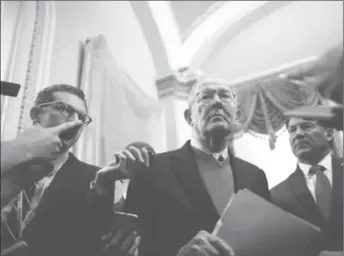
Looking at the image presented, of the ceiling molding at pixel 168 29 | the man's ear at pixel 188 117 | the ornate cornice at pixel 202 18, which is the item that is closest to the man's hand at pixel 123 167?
the man's ear at pixel 188 117

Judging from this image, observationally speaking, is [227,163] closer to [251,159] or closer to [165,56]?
[251,159]

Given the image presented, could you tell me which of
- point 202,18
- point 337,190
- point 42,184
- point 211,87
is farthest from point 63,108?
point 202,18

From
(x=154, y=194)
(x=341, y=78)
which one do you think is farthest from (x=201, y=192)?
(x=341, y=78)

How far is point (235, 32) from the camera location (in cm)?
258

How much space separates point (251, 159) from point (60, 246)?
29.5 inches

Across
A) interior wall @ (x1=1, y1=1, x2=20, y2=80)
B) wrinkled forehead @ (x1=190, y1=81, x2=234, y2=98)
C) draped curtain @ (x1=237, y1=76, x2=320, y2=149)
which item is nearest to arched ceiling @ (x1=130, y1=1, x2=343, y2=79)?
draped curtain @ (x1=237, y1=76, x2=320, y2=149)

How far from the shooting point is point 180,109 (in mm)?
1428

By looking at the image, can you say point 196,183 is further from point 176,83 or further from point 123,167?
point 176,83

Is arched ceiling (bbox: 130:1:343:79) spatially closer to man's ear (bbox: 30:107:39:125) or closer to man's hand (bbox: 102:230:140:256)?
man's ear (bbox: 30:107:39:125)

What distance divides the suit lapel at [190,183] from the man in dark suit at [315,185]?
254 millimetres

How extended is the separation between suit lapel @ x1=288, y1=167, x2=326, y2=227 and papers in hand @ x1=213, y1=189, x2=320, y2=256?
0.54ft

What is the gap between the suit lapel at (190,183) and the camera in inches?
42.9

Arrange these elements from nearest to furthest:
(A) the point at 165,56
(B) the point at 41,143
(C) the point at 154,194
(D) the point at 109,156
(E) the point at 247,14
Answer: (B) the point at 41,143 → (C) the point at 154,194 → (D) the point at 109,156 → (A) the point at 165,56 → (E) the point at 247,14

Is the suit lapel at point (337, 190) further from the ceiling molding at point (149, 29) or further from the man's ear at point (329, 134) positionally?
the ceiling molding at point (149, 29)
